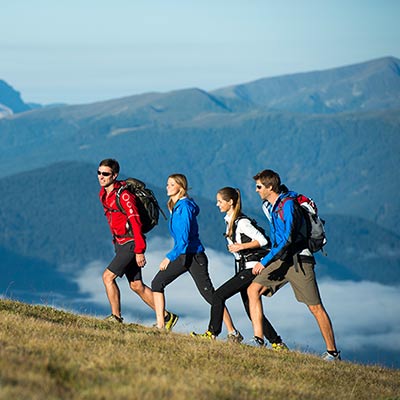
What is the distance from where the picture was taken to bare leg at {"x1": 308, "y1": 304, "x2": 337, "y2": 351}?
1225 cm

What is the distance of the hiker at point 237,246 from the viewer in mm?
12359

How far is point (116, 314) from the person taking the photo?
13.6m

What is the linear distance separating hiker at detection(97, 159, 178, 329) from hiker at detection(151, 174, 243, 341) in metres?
0.37

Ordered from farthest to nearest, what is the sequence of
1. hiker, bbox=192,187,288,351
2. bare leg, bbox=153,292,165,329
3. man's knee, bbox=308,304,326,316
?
1. bare leg, bbox=153,292,165,329
2. hiker, bbox=192,187,288,351
3. man's knee, bbox=308,304,326,316

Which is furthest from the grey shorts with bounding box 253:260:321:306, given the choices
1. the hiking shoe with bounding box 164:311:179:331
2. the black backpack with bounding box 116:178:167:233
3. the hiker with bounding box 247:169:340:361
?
the hiking shoe with bounding box 164:311:179:331

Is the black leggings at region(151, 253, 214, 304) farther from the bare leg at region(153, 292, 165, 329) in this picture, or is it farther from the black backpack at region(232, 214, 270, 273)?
the black backpack at region(232, 214, 270, 273)

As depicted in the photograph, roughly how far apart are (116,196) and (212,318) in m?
2.09

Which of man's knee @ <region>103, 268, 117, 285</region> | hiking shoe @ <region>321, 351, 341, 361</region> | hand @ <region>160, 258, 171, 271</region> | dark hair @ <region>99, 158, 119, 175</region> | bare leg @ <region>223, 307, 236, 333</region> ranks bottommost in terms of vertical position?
hiking shoe @ <region>321, 351, 341, 361</region>

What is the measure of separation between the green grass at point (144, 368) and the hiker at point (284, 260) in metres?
0.68

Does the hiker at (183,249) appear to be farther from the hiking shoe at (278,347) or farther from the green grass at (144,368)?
the green grass at (144,368)

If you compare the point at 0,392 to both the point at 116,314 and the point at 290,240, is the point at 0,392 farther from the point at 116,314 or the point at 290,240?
the point at 116,314

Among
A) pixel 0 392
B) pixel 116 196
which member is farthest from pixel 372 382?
pixel 0 392

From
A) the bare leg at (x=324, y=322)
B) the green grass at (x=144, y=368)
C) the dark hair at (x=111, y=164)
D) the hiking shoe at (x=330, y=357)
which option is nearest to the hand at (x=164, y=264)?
the green grass at (x=144, y=368)

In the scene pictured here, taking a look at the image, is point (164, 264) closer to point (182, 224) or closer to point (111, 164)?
point (182, 224)
